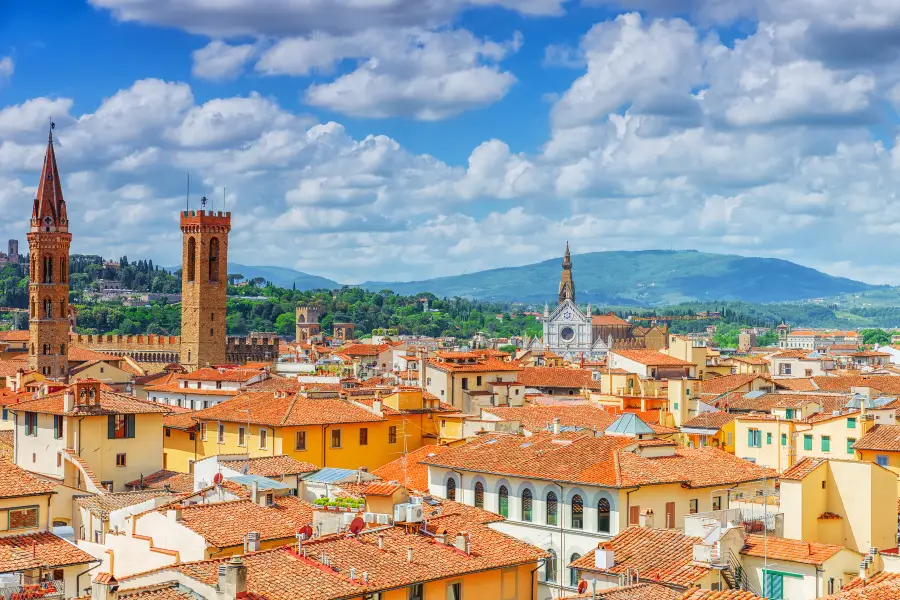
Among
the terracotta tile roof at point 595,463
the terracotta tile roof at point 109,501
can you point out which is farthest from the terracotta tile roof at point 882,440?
the terracotta tile roof at point 109,501

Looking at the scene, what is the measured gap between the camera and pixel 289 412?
136 feet

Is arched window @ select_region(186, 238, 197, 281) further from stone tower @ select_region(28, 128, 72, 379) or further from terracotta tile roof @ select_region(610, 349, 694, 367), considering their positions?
terracotta tile roof @ select_region(610, 349, 694, 367)

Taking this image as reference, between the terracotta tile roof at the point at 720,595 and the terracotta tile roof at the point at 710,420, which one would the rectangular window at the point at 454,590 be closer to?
the terracotta tile roof at the point at 720,595

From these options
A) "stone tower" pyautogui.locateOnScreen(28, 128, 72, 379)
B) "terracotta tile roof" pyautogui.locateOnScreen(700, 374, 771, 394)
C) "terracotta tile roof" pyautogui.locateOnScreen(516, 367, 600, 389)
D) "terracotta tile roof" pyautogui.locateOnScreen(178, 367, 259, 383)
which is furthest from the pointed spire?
"terracotta tile roof" pyautogui.locateOnScreen(700, 374, 771, 394)

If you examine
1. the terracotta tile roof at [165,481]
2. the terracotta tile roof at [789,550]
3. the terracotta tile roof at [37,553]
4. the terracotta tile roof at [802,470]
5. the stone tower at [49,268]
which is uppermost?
the stone tower at [49,268]

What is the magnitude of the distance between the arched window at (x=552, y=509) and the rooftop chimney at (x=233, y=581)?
12295 millimetres

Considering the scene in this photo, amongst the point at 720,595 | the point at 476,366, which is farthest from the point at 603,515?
the point at 476,366

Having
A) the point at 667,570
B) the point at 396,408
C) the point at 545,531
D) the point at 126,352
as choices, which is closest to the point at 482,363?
the point at 396,408

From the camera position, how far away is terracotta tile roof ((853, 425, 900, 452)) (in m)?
35.5

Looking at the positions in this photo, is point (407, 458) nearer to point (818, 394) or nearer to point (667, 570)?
point (667, 570)

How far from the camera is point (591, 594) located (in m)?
18.9

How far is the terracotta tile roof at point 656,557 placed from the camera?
21.0 metres

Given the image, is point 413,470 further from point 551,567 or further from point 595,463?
point 551,567

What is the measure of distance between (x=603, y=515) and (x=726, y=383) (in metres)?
35.2
